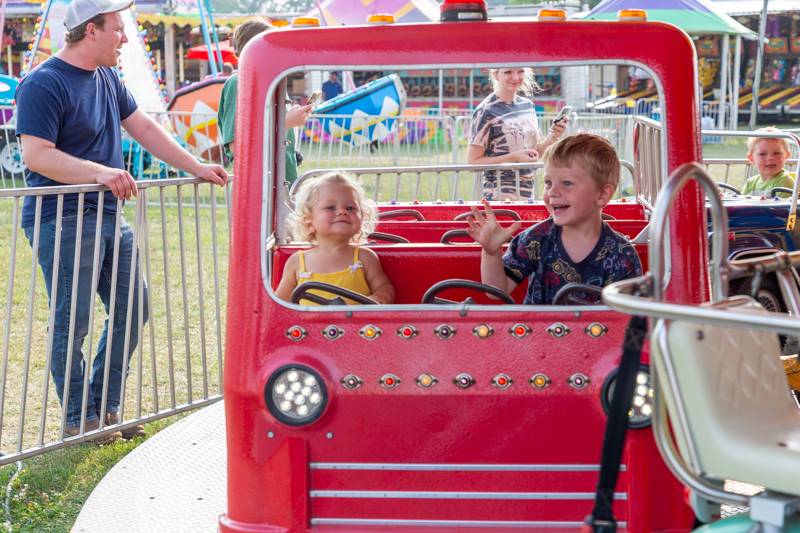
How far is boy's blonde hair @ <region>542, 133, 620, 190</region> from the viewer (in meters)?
3.10

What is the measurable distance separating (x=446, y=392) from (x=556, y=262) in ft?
2.00

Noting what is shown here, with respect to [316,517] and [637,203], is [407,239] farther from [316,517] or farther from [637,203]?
[316,517]

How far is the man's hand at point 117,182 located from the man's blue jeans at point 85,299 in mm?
257

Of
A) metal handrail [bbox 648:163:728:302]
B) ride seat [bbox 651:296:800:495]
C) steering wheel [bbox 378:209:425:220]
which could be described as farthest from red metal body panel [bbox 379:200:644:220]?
ride seat [bbox 651:296:800:495]

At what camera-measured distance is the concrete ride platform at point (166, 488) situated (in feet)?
11.4

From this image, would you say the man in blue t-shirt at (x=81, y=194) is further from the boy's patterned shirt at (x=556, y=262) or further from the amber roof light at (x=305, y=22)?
the boy's patterned shirt at (x=556, y=262)

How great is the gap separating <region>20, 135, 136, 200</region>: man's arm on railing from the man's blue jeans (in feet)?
0.68

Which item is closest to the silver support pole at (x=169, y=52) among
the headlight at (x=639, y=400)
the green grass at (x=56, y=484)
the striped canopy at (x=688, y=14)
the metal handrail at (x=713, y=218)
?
the striped canopy at (x=688, y=14)

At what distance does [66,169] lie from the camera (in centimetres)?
427

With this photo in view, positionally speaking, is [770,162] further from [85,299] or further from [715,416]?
[715,416]

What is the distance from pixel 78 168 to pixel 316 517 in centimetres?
208

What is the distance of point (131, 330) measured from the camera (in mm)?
4762

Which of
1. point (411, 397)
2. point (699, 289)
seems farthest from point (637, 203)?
point (411, 397)

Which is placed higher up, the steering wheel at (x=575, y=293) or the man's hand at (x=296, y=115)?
the man's hand at (x=296, y=115)
